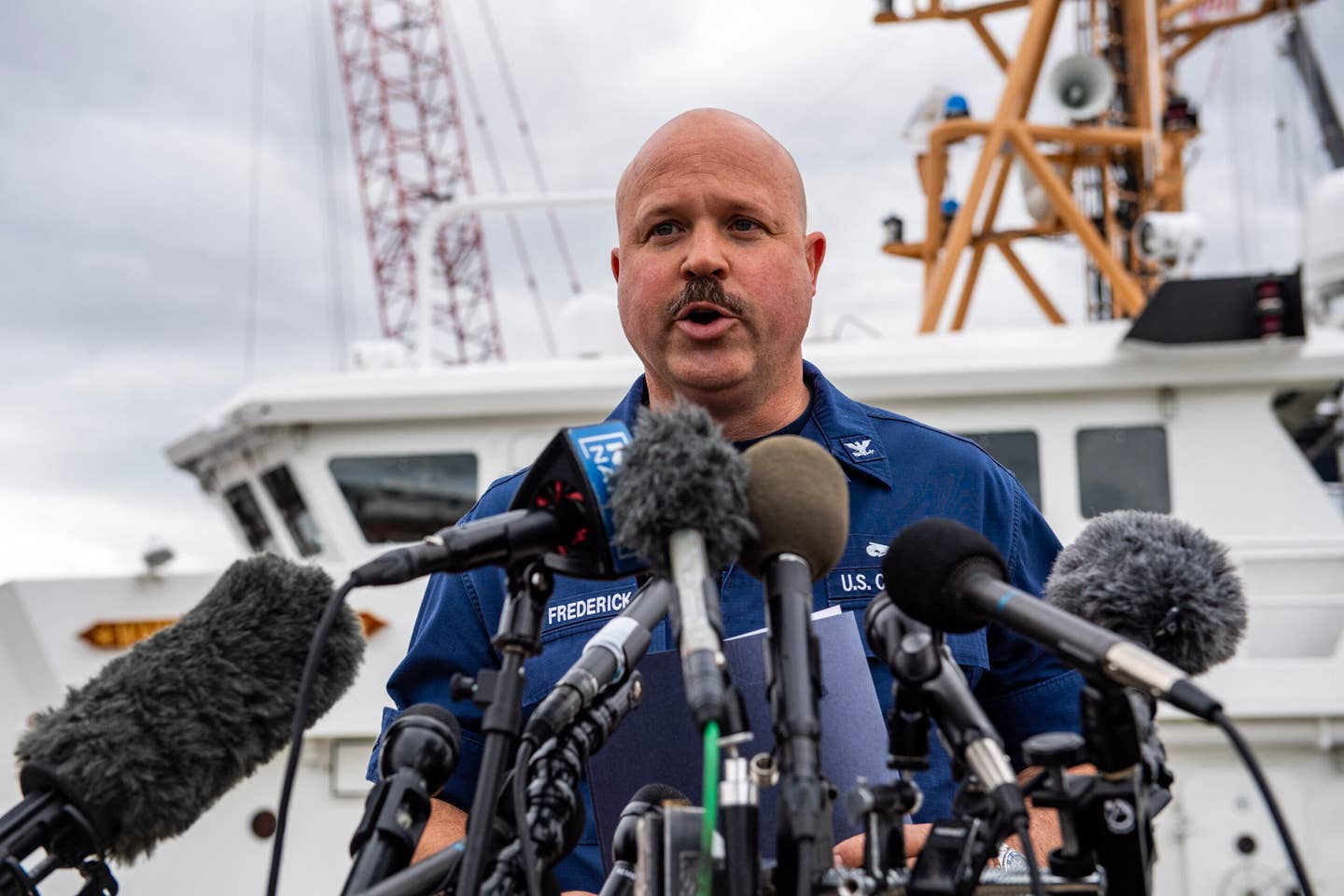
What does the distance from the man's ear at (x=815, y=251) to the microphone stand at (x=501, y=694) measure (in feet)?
3.76

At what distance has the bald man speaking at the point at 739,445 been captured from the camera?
1756 millimetres

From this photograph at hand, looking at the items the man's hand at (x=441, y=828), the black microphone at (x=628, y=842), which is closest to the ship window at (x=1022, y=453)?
the man's hand at (x=441, y=828)

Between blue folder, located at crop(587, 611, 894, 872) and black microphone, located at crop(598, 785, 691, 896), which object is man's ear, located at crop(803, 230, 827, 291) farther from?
black microphone, located at crop(598, 785, 691, 896)

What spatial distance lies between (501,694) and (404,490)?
4747 mm

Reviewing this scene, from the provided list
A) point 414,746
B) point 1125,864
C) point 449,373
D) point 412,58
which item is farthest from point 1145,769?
point 412,58

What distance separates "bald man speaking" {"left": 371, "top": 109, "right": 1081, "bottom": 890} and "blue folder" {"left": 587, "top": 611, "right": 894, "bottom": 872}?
0.25 m

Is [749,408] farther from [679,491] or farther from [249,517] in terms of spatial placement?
[249,517]

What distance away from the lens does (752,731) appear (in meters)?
1.31

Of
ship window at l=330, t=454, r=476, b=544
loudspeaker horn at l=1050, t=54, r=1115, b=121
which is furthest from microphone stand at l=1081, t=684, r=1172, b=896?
loudspeaker horn at l=1050, t=54, r=1115, b=121

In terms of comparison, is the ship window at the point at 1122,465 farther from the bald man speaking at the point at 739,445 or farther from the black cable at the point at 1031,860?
the black cable at the point at 1031,860

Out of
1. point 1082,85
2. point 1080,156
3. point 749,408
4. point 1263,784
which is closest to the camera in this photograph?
point 1263,784

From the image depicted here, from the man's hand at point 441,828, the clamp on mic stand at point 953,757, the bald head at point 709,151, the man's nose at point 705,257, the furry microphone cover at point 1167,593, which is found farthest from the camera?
the bald head at point 709,151

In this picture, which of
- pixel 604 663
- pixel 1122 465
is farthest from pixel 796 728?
pixel 1122 465

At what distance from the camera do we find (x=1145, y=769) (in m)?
1.09
